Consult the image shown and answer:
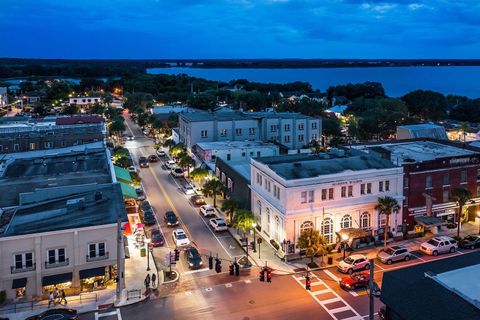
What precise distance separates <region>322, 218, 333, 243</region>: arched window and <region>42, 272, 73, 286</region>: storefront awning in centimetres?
2242

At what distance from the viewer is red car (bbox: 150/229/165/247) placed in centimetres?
4347

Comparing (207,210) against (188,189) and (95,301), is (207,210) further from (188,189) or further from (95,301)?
(95,301)

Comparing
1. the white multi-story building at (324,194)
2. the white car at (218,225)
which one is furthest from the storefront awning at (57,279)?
the white multi-story building at (324,194)

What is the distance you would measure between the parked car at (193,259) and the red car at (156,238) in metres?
4.53

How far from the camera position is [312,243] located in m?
38.1

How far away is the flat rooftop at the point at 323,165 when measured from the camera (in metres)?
41.9

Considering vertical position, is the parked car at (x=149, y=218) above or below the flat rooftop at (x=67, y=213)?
below

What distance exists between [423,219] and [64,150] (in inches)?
2048

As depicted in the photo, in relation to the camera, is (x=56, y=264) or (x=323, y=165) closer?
(x=56, y=264)

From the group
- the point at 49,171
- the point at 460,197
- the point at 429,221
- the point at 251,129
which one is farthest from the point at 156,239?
the point at 251,129

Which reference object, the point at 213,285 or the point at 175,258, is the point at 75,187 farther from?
the point at 213,285

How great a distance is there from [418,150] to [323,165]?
59.5ft

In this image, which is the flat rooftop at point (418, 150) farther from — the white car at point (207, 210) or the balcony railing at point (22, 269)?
the balcony railing at point (22, 269)

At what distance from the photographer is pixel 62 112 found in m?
145
